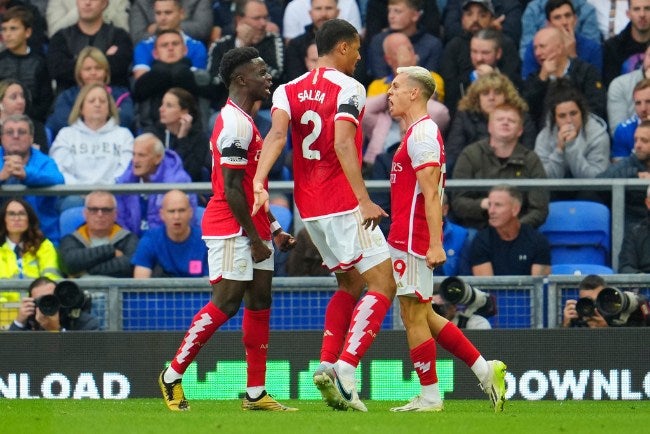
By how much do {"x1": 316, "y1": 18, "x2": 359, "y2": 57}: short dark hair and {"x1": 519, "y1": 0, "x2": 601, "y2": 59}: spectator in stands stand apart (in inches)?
270

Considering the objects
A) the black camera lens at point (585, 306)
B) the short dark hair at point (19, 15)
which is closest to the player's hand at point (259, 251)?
the black camera lens at point (585, 306)

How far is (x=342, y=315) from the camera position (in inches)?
A: 371

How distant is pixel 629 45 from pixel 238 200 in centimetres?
761

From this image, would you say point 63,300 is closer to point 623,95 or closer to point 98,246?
point 98,246

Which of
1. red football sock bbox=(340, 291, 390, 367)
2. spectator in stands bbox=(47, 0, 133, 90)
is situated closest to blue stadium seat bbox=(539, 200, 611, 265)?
red football sock bbox=(340, 291, 390, 367)

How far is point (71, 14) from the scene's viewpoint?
55.3 feet

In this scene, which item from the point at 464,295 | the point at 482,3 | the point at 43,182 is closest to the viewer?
the point at 464,295

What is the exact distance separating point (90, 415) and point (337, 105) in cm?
249

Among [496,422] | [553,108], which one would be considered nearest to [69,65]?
[553,108]

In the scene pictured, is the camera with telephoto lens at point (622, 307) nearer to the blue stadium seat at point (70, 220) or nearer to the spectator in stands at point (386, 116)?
the spectator in stands at point (386, 116)

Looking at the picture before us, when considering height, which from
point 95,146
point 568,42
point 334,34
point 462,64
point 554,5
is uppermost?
point 554,5

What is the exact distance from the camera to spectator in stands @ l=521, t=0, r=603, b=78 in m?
15.5

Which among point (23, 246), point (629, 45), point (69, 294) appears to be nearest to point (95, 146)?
point (23, 246)

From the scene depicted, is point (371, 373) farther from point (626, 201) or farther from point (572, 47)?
point (572, 47)
